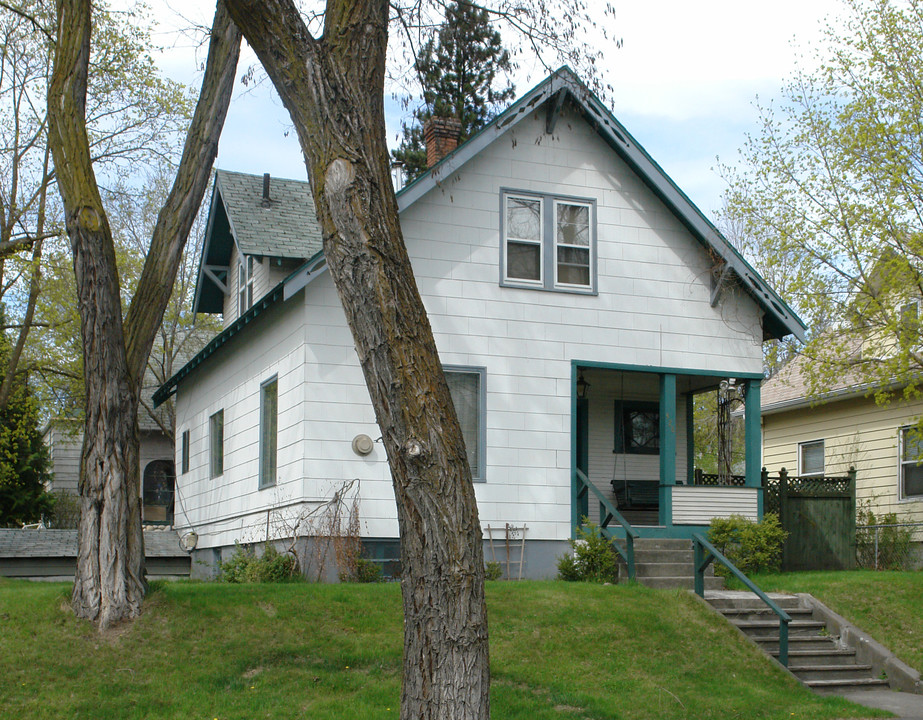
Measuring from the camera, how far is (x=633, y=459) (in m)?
20.1

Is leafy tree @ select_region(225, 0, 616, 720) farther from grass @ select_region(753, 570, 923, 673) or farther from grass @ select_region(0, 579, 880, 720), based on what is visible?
grass @ select_region(753, 570, 923, 673)

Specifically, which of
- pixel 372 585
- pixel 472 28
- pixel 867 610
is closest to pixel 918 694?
pixel 867 610

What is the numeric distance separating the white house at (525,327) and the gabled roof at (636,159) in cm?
4

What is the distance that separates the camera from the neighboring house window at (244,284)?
20.9 meters

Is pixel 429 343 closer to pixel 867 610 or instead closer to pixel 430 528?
pixel 430 528

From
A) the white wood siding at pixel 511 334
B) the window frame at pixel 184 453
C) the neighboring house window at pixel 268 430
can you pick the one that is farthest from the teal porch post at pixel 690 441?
the window frame at pixel 184 453

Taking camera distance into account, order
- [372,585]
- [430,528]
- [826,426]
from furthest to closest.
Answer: [826,426] → [372,585] → [430,528]

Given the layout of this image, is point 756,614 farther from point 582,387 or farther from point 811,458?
point 811,458

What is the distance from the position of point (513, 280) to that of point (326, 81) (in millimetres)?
9403

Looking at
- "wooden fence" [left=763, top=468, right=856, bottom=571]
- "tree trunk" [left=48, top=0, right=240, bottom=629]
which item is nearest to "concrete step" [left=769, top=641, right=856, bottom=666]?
"wooden fence" [left=763, top=468, right=856, bottom=571]

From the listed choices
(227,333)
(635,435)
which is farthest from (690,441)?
(227,333)

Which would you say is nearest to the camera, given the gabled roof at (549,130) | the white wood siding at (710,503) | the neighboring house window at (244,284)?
the gabled roof at (549,130)

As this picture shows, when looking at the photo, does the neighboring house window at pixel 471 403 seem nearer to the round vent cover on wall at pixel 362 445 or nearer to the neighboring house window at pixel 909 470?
the round vent cover on wall at pixel 362 445

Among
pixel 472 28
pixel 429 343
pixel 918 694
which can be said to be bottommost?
pixel 918 694
